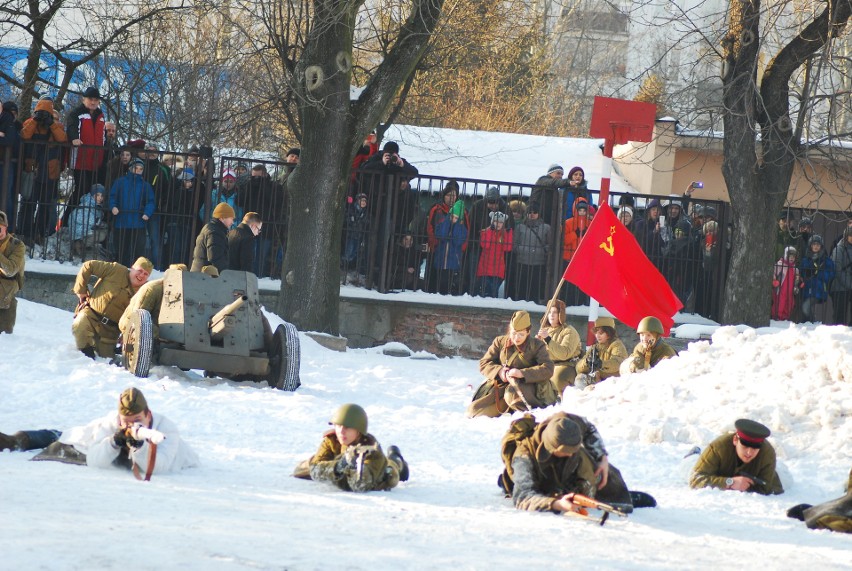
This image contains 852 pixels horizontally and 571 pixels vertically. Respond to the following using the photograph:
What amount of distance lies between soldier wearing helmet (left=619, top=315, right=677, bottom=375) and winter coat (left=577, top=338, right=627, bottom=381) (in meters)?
0.70

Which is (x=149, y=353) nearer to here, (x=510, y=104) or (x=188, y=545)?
(x=188, y=545)

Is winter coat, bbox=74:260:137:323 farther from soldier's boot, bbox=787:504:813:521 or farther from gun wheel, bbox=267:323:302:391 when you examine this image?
soldier's boot, bbox=787:504:813:521

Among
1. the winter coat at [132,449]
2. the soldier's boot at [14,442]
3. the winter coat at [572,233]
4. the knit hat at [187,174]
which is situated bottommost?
the soldier's boot at [14,442]

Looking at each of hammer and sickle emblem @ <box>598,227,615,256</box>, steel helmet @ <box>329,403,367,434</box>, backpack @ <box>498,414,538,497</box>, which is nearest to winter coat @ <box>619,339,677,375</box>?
hammer and sickle emblem @ <box>598,227,615,256</box>

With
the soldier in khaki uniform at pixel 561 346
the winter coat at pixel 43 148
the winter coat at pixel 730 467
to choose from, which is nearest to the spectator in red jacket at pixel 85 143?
the winter coat at pixel 43 148

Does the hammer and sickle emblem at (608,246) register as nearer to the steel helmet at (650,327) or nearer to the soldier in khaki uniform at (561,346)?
the soldier in khaki uniform at (561,346)

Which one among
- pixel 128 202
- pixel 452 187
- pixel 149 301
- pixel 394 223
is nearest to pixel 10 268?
pixel 149 301

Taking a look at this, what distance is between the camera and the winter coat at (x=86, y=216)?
17.1 m

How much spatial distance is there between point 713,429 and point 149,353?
523 centimetres

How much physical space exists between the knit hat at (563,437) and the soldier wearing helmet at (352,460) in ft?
3.68

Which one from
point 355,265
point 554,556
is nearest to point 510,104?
point 355,265

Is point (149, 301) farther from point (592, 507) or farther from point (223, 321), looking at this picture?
point (592, 507)

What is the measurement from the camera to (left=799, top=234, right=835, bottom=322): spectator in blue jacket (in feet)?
58.1

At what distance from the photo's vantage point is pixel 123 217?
17094 millimetres
